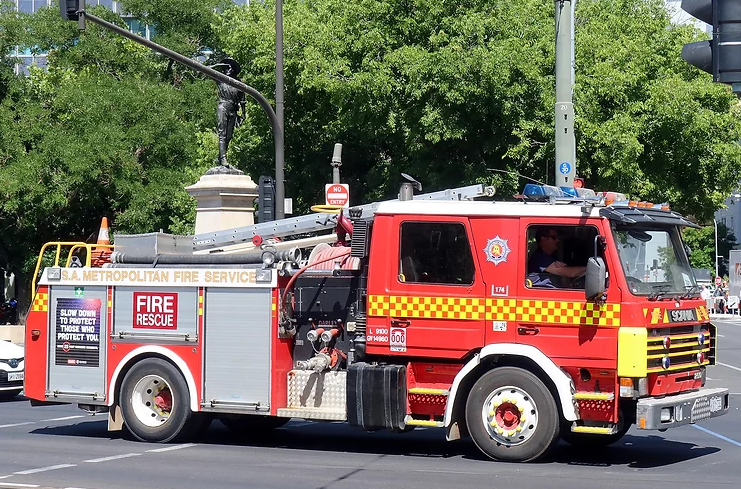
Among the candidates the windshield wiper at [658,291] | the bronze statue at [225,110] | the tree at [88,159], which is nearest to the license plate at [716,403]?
the windshield wiper at [658,291]

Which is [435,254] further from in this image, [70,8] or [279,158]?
[279,158]

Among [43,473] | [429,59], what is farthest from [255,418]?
[429,59]

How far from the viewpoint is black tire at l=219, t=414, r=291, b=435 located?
1374cm

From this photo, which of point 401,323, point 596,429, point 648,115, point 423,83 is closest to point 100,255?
point 401,323

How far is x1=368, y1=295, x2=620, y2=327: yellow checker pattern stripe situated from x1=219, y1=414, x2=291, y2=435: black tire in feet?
9.43

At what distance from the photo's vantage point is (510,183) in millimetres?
27984

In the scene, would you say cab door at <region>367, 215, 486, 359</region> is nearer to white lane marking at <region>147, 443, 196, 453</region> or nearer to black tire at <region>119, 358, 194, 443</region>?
black tire at <region>119, 358, 194, 443</region>

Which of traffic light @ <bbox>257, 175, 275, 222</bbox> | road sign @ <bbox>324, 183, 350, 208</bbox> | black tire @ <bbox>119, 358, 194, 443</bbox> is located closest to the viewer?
black tire @ <bbox>119, 358, 194, 443</bbox>

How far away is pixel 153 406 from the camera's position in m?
12.8

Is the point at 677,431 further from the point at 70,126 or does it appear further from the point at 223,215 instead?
the point at 70,126

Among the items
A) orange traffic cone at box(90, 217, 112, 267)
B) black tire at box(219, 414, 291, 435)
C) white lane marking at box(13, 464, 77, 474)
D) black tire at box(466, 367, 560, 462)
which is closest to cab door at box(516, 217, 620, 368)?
black tire at box(466, 367, 560, 462)

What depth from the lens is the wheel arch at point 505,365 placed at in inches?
418

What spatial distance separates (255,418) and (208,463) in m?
2.56

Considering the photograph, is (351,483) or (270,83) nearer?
(351,483)
